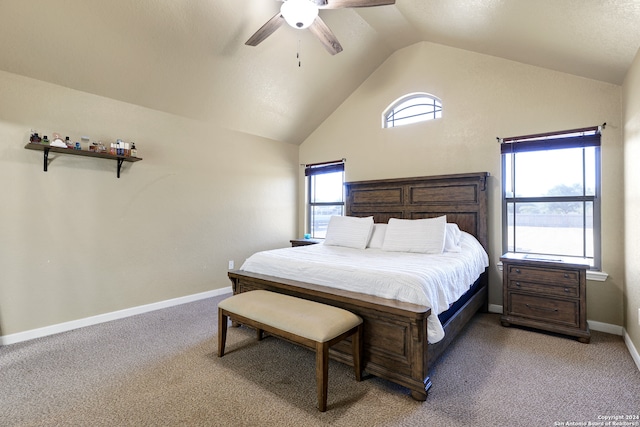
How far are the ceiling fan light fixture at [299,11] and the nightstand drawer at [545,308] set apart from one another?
10.4 feet

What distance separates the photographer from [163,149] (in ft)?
12.1

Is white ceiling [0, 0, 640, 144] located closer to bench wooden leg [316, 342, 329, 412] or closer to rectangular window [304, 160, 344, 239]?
rectangular window [304, 160, 344, 239]

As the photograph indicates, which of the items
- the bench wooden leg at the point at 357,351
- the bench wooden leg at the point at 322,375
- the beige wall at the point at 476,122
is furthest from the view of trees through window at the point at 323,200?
the bench wooden leg at the point at 322,375

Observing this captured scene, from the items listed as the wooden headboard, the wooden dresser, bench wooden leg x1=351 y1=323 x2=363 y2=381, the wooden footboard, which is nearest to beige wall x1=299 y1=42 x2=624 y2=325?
the wooden headboard

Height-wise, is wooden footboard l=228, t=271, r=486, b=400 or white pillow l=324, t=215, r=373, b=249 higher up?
white pillow l=324, t=215, r=373, b=249

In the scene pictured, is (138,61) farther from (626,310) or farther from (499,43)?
(626,310)

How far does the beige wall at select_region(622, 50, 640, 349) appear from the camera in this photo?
90.3 inches

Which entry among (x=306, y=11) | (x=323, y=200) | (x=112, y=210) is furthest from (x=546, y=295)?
(x=112, y=210)

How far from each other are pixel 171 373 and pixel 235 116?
3.30 m

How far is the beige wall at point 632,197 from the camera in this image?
2.29 meters

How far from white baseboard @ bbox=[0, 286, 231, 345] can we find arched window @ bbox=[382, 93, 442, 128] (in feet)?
12.2

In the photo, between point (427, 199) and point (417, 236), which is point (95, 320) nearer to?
point (417, 236)

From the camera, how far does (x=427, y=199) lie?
12.6 feet

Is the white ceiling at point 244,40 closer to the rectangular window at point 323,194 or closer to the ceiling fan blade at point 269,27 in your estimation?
the ceiling fan blade at point 269,27
